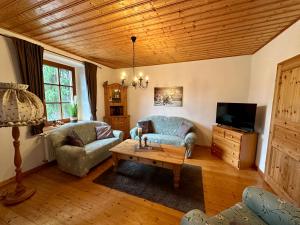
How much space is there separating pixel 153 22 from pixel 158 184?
2.47 meters

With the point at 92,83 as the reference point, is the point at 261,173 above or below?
below

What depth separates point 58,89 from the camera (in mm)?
3410

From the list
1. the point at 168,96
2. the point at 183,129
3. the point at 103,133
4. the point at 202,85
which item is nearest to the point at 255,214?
the point at 183,129

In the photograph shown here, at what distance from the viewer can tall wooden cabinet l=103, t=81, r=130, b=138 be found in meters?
4.49

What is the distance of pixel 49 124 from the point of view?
317 cm

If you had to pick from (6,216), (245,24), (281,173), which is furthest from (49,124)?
(281,173)

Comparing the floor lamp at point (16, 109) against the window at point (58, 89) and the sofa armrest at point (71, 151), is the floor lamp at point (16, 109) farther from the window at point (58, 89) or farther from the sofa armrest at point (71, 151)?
the window at point (58, 89)

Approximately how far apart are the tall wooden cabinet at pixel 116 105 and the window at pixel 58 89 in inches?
39.4

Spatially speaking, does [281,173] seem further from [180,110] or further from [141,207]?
[180,110]

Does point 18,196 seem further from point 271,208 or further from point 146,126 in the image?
point 271,208

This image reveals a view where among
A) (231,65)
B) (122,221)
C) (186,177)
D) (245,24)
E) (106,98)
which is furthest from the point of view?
(106,98)

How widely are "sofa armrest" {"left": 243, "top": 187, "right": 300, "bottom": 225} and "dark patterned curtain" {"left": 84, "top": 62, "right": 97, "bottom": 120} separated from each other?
372 cm

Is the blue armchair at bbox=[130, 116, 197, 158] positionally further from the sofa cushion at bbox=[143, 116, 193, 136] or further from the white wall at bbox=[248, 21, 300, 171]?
the white wall at bbox=[248, 21, 300, 171]

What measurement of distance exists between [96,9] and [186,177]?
2870 millimetres
